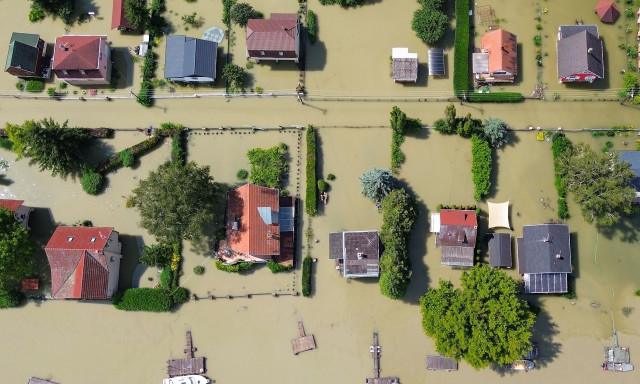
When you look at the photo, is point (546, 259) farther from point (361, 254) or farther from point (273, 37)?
point (273, 37)

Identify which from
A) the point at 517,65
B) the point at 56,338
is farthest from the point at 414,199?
the point at 56,338

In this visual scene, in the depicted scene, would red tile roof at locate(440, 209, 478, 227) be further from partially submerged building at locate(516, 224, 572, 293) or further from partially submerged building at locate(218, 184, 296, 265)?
partially submerged building at locate(218, 184, 296, 265)

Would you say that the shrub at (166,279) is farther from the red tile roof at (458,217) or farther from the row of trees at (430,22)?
the row of trees at (430,22)

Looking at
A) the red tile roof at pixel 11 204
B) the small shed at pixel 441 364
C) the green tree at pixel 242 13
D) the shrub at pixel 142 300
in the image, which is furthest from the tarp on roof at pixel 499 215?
the red tile roof at pixel 11 204

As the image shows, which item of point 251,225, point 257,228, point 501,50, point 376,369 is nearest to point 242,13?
point 251,225

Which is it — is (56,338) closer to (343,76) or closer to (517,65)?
(343,76)
